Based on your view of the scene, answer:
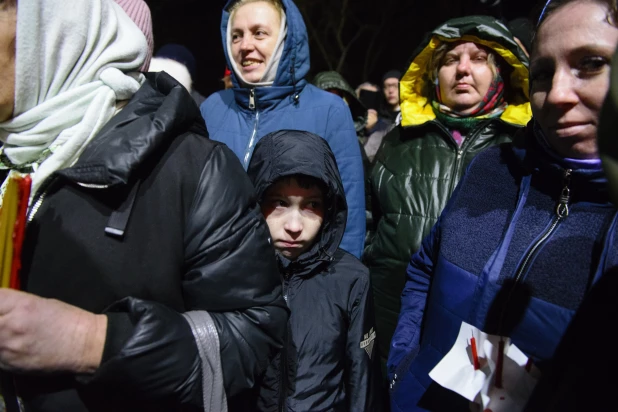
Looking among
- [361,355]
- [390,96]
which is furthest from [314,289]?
[390,96]

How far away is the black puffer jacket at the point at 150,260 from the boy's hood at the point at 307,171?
65cm

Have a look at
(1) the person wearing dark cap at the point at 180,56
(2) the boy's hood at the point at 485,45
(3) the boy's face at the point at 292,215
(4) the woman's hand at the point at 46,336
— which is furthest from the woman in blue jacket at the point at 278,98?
(1) the person wearing dark cap at the point at 180,56

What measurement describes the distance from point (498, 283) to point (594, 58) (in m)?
0.52

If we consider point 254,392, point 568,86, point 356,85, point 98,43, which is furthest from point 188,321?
point 356,85

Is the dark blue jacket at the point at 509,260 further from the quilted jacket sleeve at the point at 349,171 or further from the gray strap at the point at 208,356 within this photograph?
the quilted jacket sleeve at the point at 349,171

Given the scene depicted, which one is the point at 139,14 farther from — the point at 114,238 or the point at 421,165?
the point at 421,165

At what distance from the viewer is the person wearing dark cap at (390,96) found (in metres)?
5.61

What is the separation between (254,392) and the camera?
1414 millimetres

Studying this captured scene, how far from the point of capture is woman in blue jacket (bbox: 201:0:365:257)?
2.27 meters

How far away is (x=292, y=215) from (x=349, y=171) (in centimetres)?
59

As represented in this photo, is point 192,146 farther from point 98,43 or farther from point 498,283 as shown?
point 498,283

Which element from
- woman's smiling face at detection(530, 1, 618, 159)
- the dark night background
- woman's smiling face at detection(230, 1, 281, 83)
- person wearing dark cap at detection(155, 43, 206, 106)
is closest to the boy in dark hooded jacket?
woman's smiling face at detection(230, 1, 281, 83)

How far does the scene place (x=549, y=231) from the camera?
1.09 metres

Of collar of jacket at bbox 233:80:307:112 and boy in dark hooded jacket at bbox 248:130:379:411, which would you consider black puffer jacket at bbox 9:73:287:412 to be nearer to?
boy in dark hooded jacket at bbox 248:130:379:411
